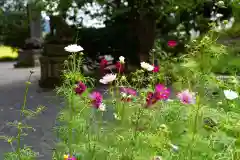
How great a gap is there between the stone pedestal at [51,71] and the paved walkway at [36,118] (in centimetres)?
22

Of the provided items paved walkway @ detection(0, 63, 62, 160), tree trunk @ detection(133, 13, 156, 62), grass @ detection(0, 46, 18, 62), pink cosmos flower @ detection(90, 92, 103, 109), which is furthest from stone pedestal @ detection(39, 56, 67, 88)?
grass @ detection(0, 46, 18, 62)

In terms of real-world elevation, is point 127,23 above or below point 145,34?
above

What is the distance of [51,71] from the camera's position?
7.63 m

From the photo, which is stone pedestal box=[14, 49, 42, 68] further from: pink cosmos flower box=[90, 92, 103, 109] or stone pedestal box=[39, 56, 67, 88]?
pink cosmos flower box=[90, 92, 103, 109]

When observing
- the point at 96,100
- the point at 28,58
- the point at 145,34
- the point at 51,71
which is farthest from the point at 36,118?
the point at 28,58

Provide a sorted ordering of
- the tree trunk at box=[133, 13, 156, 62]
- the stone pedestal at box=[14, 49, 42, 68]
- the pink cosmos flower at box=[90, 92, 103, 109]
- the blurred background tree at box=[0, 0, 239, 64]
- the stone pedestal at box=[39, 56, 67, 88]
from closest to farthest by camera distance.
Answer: the pink cosmos flower at box=[90, 92, 103, 109], the stone pedestal at box=[39, 56, 67, 88], the blurred background tree at box=[0, 0, 239, 64], the tree trunk at box=[133, 13, 156, 62], the stone pedestal at box=[14, 49, 42, 68]

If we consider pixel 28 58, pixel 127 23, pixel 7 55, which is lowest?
pixel 7 55

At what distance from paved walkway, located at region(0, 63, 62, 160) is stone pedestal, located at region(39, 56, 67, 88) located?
0.22 m

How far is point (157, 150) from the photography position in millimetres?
1711

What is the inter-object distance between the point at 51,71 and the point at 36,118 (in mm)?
2908

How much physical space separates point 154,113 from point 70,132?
452mm

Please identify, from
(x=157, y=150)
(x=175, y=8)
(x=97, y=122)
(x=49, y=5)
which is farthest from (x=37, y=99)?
(x=157, y=150)

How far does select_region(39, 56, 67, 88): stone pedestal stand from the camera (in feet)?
24.8

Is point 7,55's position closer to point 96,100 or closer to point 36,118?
point 36,118
